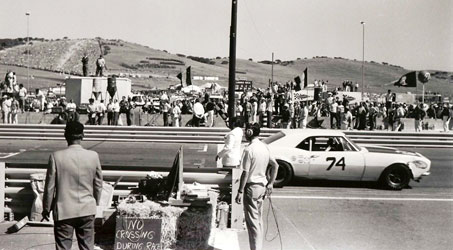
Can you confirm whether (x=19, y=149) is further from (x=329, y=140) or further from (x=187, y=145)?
(x=329, y=140)

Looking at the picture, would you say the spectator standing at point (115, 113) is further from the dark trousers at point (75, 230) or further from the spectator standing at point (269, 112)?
the dark trousers at point (75, 230)

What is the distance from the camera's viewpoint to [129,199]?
24.4 feet

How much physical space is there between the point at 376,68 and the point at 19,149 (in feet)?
492

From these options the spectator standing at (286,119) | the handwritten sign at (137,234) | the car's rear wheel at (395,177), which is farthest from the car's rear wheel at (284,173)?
the spectator standing at (286,119)

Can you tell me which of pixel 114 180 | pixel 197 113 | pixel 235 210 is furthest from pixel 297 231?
pixel 197 113

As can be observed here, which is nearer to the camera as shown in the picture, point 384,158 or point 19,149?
point 384,158

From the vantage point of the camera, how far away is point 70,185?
555cm

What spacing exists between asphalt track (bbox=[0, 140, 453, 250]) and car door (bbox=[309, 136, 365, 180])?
1.02ft

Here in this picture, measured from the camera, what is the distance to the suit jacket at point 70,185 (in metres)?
5.49

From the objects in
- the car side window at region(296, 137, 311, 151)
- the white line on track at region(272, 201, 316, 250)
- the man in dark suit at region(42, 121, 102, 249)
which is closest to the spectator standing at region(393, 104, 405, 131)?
the car side window at region(296, 137, 311, 151)

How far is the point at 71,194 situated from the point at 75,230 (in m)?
0.36

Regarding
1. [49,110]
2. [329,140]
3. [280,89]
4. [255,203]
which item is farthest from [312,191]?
[280,89]

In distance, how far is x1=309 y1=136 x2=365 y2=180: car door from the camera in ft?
40.3

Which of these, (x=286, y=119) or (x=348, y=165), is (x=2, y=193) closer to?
(x=348, y=165)
